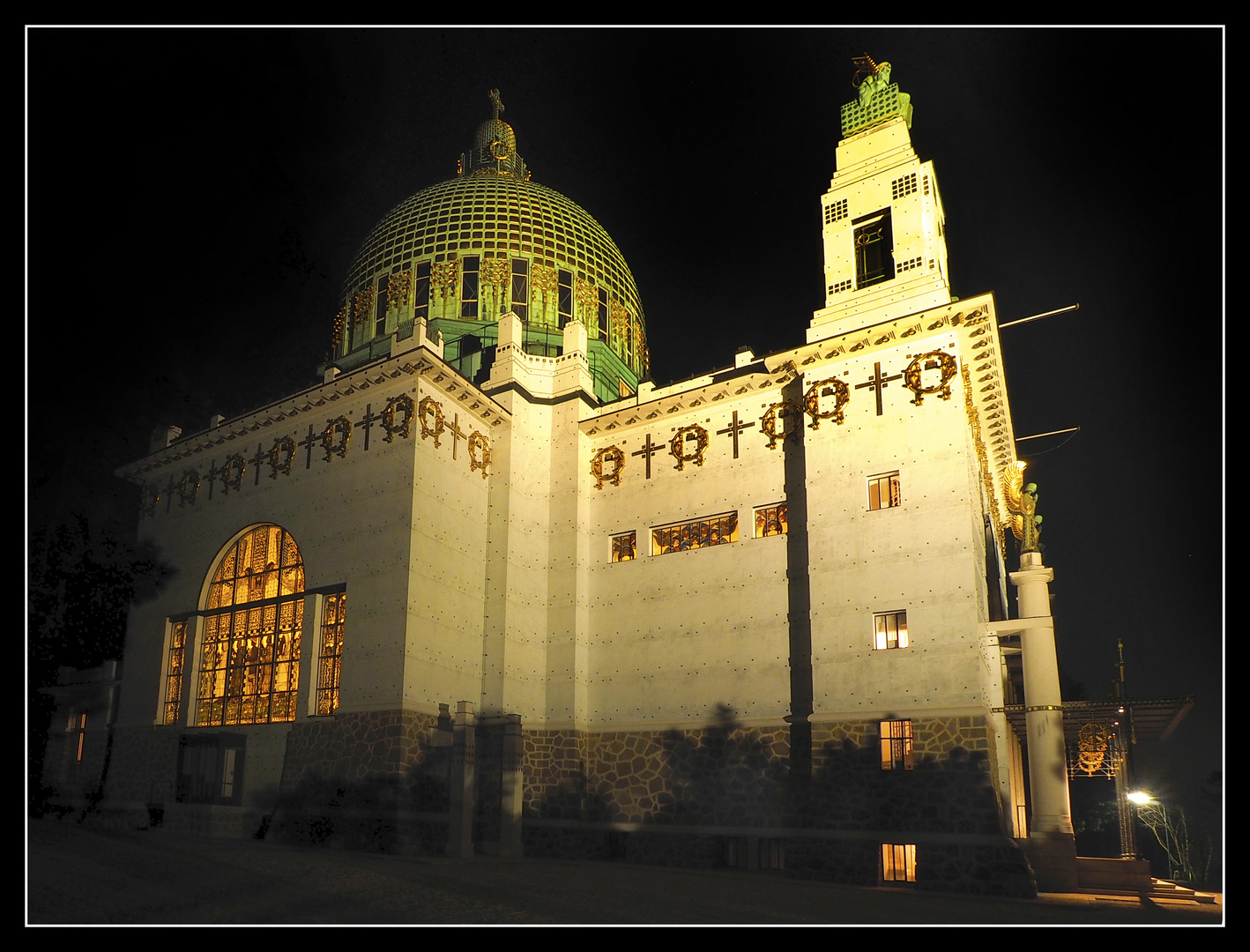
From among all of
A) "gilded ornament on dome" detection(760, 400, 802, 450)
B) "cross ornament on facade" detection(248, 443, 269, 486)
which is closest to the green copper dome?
"cross ornament on facade" detection(248, 443, 269, 486)

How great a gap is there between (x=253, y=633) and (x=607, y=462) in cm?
1208

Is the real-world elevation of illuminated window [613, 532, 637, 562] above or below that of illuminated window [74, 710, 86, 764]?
above

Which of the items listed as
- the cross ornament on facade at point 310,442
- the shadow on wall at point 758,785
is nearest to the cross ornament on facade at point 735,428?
the shadow on wall at point 758,785

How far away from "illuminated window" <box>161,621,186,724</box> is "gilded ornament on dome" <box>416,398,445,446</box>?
10.4 m

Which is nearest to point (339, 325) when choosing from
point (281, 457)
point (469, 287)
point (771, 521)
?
point (469, 287)

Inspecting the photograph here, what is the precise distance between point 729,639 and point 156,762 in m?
17.4

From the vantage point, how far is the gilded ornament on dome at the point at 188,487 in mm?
32875

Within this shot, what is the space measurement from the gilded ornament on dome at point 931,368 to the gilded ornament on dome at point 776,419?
3.51 meters

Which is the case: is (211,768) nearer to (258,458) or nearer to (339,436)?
(258,458)

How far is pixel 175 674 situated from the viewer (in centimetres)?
3109

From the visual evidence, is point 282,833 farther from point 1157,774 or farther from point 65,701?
point 1157,774

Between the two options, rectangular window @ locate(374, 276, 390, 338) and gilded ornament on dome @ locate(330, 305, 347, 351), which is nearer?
rectangular window @ locate(374, 276, 390, 338)

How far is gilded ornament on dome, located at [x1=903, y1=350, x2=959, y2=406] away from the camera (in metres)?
26.6

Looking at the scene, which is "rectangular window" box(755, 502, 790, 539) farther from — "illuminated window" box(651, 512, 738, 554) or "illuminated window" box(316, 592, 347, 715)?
"illuminated window" box(316, 592, 347, 715)
